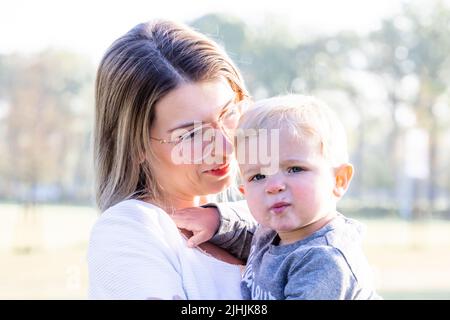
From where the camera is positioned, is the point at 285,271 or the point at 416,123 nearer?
the point at 285,271

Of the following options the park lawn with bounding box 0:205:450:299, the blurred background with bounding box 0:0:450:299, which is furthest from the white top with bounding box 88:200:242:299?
the blurred background with bounding box 0:0:450:299

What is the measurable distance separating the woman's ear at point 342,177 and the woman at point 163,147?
0.79 ft

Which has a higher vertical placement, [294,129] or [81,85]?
[81,85]

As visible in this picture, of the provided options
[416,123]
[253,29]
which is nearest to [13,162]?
[253,29]

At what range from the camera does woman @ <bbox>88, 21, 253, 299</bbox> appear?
141cm

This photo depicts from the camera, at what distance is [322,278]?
48.8 inches

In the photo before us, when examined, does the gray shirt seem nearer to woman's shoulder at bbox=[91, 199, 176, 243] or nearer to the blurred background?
woman's shoulder at bbox=[91, 199, 176, 243]

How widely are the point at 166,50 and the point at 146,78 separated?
0.31ft

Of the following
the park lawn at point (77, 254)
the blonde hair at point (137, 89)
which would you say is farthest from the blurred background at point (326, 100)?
the blonde hair at point (137, 89)

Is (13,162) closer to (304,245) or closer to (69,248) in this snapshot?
(69,248)

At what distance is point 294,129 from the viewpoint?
1.36 meters

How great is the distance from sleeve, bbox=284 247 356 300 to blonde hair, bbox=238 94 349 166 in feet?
0.67
